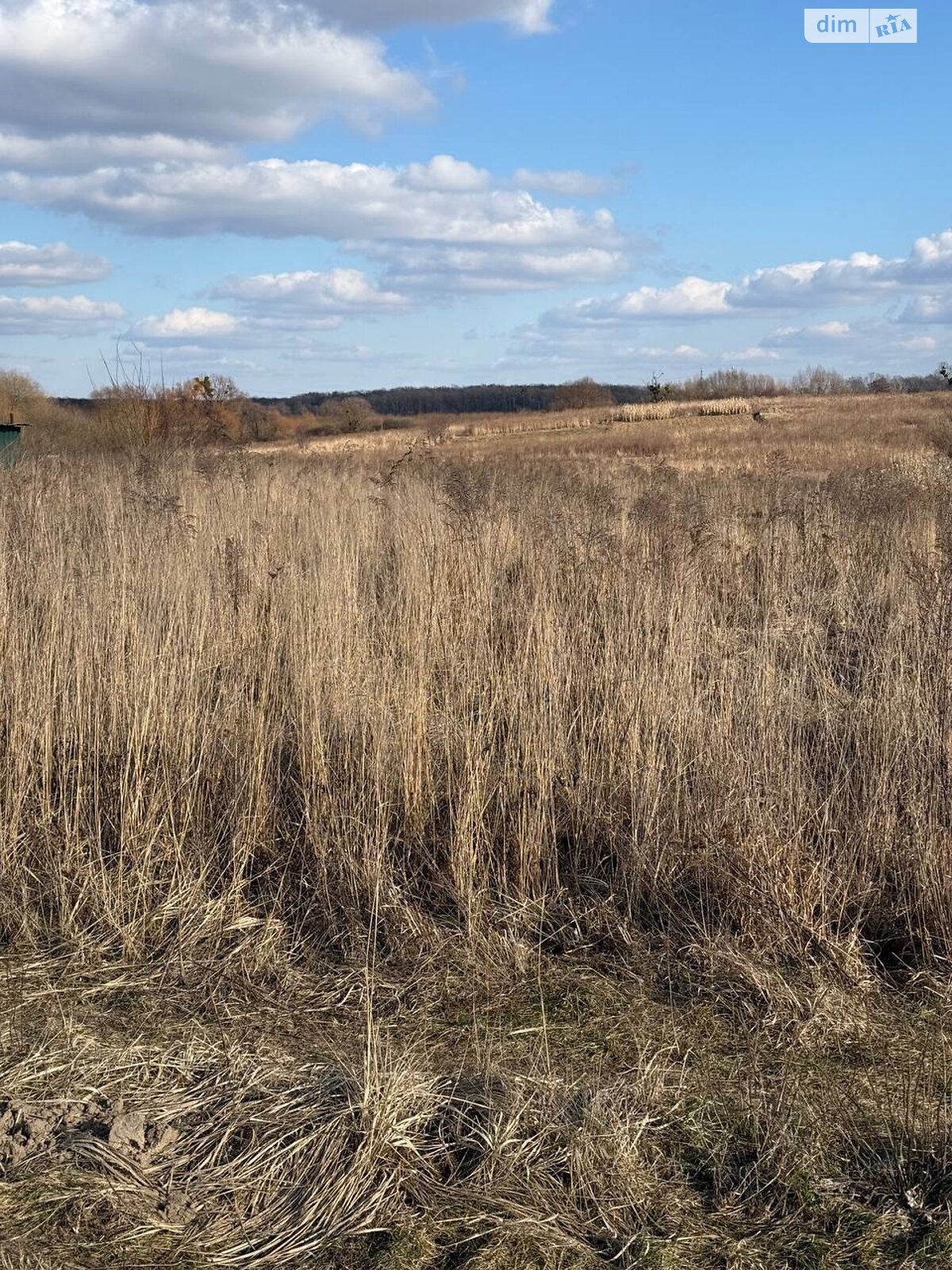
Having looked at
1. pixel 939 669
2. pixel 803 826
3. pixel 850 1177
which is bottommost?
pixel 850 1177

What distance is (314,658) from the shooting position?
4.86 metres

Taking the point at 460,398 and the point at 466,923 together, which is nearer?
the point at 466,923

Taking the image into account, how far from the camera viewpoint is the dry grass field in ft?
7.73

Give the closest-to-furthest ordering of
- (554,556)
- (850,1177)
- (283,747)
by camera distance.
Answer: (850,1177) < (283,747) < (554,556)

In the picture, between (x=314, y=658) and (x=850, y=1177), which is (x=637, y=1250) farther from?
(x=314, y=658)

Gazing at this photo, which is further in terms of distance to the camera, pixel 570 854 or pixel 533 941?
pixel 570 854

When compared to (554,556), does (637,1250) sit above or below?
below

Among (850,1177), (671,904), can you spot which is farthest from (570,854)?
(850,1177)

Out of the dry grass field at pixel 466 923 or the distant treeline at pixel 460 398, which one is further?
the distant treeline at pixel 460 398

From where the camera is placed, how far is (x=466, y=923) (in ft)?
11.8

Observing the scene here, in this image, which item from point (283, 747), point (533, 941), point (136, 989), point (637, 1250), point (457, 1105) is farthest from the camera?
point (283, 747)

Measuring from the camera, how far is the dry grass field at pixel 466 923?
236 cm

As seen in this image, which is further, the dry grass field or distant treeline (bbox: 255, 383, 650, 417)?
distant treeline (bbox: 255, 383, 650, 417)

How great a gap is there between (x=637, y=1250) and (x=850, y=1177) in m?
0.52
